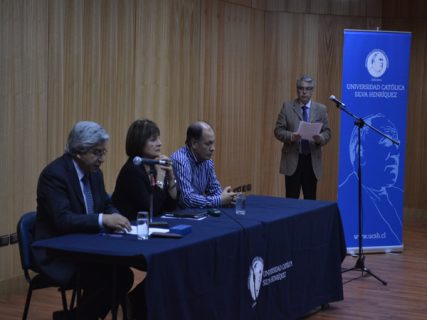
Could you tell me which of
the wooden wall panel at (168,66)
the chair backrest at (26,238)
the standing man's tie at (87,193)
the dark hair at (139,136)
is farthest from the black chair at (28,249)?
the wooden wall panel at (168,66)

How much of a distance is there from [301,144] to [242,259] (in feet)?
10.3

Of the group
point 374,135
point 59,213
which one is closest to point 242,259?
point 59,213

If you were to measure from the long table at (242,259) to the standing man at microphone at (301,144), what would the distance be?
5.75ft

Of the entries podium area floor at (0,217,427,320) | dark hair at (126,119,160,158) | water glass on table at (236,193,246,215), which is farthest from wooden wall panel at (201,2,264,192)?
dark hair at (126,119,160,158)

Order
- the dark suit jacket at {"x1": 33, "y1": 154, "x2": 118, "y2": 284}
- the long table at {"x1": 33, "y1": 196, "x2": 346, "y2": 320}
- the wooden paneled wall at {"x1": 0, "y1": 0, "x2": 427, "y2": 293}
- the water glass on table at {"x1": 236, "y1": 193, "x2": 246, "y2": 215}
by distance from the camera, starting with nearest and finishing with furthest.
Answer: the long table at {"x1": 33, "y1": 196, "x2": 346, "y2": 320}, the dark suit jacket at {"x1": 33, "y1": 154, "x2": 118, "y2": 284}, the water glass on table at {"x1": 236, "y1": 193, "x2": 246, "y2": 215}, the wooden paneled wall at {"x1": 0, "y1": 0, "x2": 427, "y2": 293}

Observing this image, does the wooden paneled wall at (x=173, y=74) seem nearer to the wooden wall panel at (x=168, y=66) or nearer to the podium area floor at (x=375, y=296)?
the wooden wall panel at (x=168, y=66)

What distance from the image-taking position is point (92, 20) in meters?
6.55

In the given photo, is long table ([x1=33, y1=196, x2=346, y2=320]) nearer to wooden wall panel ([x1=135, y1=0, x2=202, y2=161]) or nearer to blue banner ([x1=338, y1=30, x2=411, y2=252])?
blue banner ([x1=338, y1=30, x2=411, y2=252])

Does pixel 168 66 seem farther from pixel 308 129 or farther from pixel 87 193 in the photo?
pixel 87 193

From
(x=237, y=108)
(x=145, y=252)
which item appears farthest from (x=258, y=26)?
(x=145, y=252)

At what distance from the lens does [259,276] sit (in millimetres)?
4629

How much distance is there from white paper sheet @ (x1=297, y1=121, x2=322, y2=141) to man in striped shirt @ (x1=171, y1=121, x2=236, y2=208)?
2022 mm

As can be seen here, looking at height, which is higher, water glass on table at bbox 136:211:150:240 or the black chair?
water glass on table at bbox 136:211:150:240

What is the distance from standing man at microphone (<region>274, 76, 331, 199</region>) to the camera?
7.41 m
